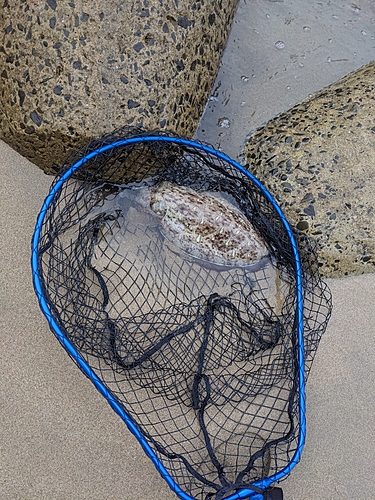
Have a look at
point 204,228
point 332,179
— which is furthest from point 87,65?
point 332,179

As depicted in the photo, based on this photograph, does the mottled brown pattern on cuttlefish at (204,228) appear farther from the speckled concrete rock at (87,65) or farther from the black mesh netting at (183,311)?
the speckled concrete rock at (87,65)

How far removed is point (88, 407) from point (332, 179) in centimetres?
210

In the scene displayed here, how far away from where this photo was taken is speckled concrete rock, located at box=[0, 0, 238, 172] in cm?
286

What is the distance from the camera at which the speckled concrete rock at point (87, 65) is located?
9.37 feet

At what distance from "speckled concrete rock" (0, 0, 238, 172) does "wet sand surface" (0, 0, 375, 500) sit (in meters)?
0.44

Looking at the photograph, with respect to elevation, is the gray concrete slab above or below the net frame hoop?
above

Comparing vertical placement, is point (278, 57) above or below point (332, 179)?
above

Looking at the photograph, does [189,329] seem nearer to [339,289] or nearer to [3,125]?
[339,289]

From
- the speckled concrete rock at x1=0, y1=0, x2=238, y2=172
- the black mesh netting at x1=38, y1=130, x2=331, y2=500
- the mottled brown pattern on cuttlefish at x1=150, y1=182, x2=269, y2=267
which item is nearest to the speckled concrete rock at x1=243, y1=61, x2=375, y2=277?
the black mesh netting at x1=38, y1=130, x2=331, y2=500

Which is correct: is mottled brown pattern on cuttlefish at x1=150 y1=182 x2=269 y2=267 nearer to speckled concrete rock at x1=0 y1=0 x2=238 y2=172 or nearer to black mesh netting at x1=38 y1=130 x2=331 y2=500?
black mesh netting at x1=38 y1=130 x2=331 y2=500

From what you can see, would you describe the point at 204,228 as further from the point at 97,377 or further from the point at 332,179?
the point at 97,377

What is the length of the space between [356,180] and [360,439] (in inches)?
64.1

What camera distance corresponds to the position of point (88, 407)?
2721mm

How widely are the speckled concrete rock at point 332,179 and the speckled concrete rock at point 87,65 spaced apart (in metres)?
0.88
